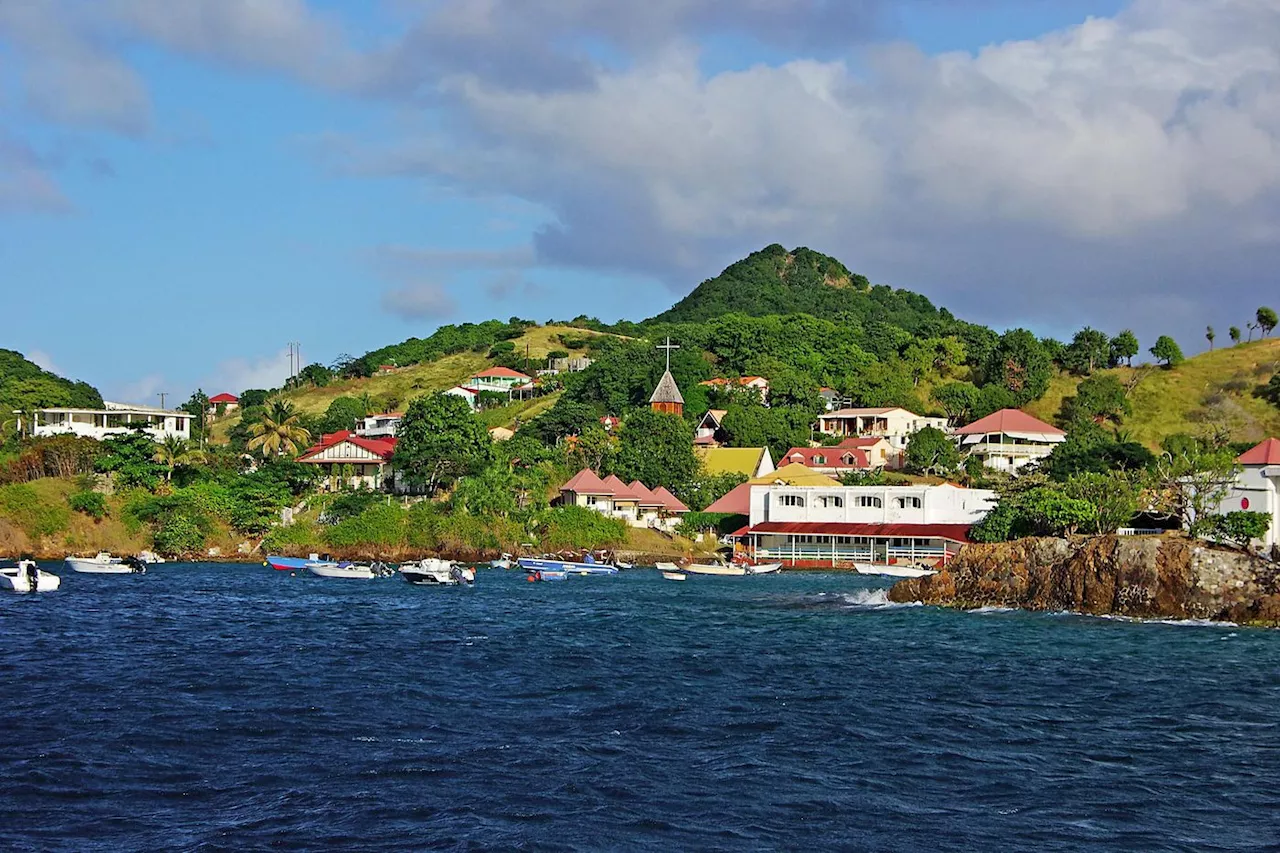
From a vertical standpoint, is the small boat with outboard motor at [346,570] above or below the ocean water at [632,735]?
above

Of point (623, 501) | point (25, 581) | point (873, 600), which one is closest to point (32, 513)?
point (25, 581)

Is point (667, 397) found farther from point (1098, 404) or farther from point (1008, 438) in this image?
point (1098, 404)

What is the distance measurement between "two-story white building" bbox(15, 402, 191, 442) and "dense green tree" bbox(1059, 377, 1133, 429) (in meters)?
93.6

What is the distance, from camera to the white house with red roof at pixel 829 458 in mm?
118250

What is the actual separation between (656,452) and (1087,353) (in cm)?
7194

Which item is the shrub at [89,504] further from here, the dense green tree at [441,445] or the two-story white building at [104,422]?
the dense green tree at [441,445]

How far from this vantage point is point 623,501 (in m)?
103

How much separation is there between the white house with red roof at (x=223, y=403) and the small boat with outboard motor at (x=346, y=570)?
358ft

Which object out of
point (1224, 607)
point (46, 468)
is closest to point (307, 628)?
point (1224, 607)

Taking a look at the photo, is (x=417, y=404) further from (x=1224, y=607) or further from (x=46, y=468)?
(x=1224, y=607)

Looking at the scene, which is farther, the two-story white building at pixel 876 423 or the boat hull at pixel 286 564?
the two-story white building at pixel 876 423

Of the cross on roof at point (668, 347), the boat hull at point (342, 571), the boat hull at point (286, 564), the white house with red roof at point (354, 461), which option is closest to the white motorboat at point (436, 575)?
the boat hull at point (342, 571)

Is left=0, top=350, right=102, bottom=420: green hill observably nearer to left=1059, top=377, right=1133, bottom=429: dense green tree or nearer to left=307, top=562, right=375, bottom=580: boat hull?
left=307, top=562, right=375, bottom=580: boat hull

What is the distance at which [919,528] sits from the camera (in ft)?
309
